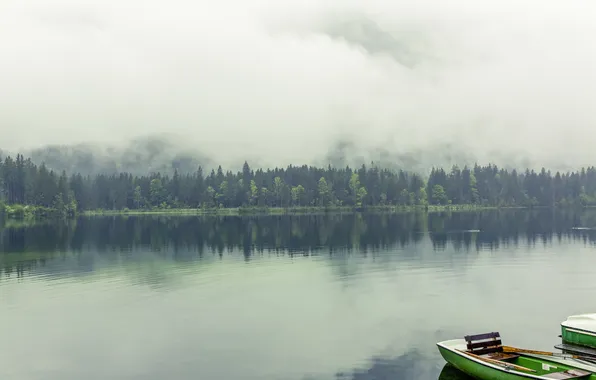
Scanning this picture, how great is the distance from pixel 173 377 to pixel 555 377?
67.2 feet

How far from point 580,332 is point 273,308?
26.3m

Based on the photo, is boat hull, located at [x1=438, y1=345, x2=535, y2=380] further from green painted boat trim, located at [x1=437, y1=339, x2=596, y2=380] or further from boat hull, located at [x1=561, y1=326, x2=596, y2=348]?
boat hull, located at [x1=561, y1=326, x2=596, y2=348]

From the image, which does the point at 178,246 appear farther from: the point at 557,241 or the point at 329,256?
the point at 557,241

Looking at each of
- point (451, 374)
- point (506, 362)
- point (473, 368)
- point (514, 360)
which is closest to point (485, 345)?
point (506, 362)

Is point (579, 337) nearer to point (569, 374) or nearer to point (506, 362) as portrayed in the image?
point (506, 362)

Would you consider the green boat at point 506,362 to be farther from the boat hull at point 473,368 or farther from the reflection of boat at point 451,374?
the reflection of boat at point 451,374

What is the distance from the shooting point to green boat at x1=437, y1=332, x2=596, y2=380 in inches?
1099

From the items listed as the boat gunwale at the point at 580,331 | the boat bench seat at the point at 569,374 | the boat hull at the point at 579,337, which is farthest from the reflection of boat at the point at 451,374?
the boat gunwale at the point at 580,331

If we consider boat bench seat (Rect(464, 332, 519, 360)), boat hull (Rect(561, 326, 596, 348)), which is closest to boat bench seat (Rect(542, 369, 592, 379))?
boat bench seat (Rect(464, 332, 519, 360))

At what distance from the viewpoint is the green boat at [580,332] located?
34.0m

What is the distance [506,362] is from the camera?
31.6 m

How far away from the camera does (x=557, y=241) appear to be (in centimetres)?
11412

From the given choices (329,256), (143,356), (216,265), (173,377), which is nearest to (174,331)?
(143,356)

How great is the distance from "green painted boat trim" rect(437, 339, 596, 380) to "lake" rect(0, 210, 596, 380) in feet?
4.26
